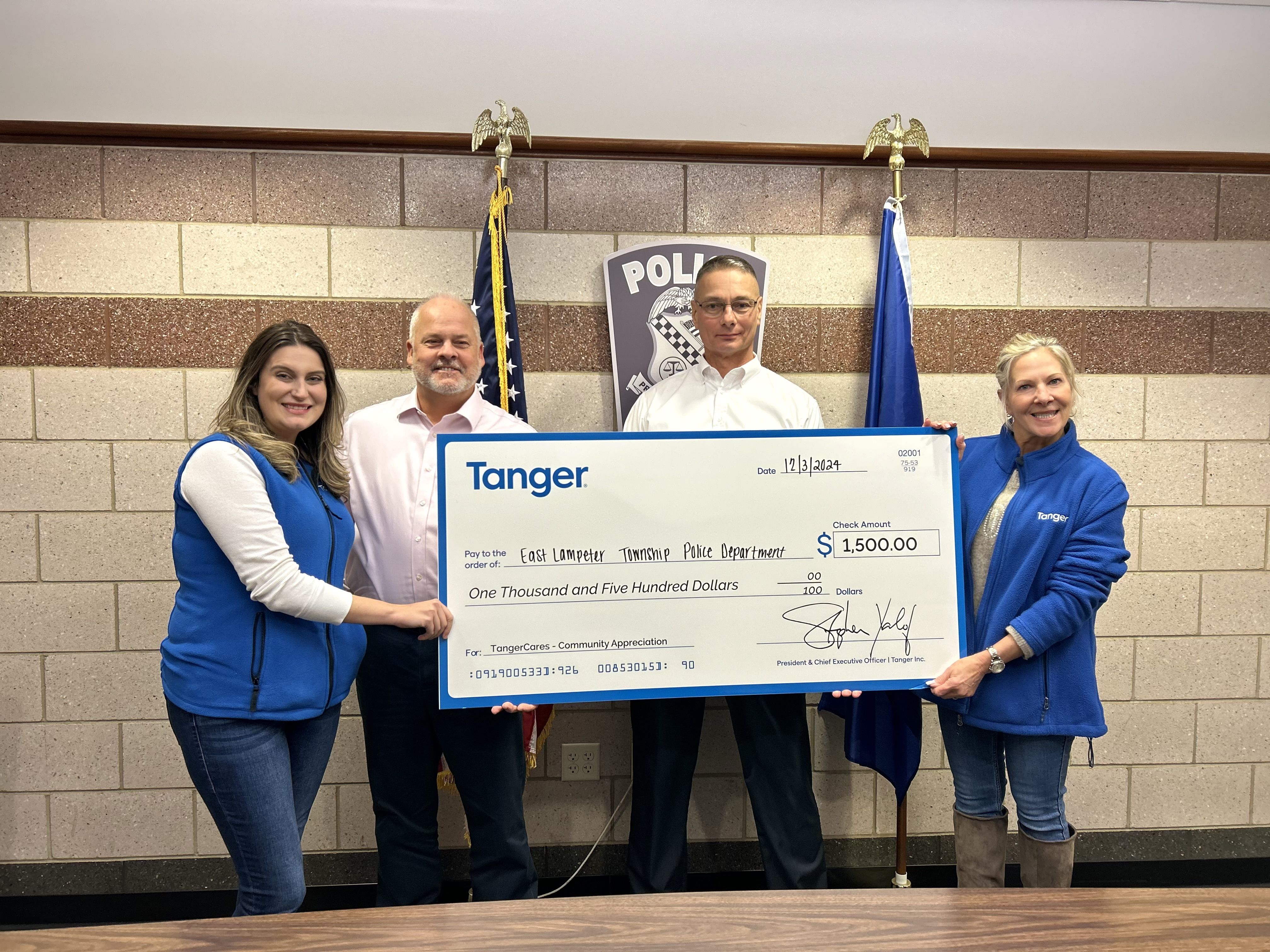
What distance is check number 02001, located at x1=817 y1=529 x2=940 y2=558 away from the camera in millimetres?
1934

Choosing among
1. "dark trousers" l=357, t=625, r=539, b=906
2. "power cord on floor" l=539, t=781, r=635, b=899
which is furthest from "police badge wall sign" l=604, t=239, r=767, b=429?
"power cord on floor" l=539, t=781, r=635, b=899

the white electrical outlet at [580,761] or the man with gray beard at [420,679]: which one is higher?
the man with gray beard at [420,679]

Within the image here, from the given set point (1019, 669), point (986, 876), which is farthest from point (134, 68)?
point (986, 876)

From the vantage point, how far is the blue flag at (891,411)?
2.38m

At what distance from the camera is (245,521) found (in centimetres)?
157

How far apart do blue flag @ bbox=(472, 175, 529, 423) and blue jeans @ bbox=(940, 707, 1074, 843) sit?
58.1 inches

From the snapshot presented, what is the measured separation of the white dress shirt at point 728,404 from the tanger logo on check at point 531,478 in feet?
1.24

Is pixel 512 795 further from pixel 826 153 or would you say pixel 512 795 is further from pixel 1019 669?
pixel 826 153

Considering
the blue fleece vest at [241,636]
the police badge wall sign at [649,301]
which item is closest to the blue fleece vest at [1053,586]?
the police badge wall sign at [649,301]

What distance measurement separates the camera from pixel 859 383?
258 centimetres

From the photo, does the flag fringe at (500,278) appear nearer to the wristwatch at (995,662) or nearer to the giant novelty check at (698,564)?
the giant novelty check at (698,564)
